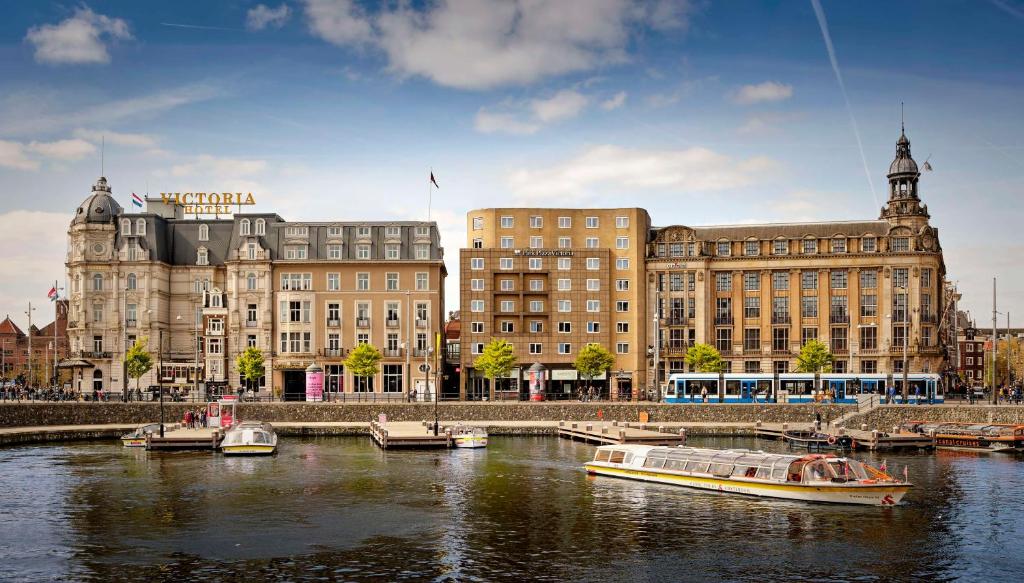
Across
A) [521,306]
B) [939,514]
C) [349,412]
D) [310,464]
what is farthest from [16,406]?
[939,514]

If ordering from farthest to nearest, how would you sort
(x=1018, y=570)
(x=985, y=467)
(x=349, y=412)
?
(x=349, y=412)
(x=985, y=467)
(x=1018, y=570)

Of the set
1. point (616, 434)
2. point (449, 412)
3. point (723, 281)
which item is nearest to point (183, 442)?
point (449, 412)

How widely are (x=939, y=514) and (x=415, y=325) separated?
89209 mm

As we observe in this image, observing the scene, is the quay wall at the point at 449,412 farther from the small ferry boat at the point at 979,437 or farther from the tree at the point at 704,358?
the tree at the point at 704,358

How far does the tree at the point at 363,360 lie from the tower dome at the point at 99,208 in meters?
40.8

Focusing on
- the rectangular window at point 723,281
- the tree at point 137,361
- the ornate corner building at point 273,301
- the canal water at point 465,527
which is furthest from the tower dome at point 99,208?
the rectangular window at point 723,281

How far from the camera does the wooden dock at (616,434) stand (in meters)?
85.8

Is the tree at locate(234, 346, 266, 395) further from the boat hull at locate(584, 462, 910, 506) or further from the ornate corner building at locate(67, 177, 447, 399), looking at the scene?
the boat hull at locate(584, 462, 910, 506)

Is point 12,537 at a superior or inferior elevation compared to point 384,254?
inferior

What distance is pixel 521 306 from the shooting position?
445ft

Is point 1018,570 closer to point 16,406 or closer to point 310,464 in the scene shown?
point 310,464

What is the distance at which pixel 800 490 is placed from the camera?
5762cm

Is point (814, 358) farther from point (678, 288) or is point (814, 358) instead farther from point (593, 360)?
point (593, 360)

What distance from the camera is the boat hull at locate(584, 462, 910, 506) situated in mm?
55844
